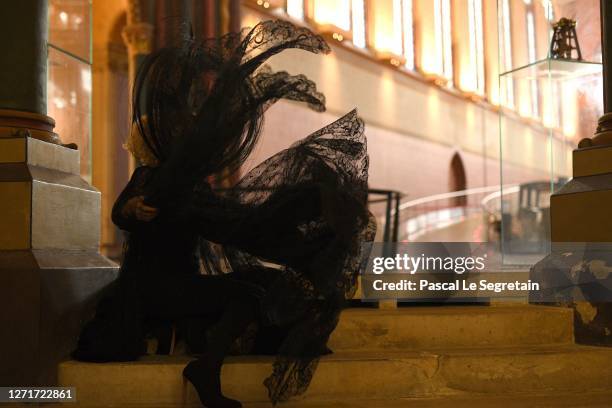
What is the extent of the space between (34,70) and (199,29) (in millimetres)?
4627

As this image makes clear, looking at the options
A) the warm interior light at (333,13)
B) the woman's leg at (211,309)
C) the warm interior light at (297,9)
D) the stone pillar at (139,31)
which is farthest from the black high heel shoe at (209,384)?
the warm interior light at (333,13)

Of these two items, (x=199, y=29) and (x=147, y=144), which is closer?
(x=147, y=144)

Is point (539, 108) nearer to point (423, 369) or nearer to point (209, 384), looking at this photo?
point (423, 369)

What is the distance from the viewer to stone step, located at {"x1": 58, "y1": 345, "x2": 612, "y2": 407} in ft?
9.71

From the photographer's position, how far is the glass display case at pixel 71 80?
3855mm

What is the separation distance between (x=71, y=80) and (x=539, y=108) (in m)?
3.29

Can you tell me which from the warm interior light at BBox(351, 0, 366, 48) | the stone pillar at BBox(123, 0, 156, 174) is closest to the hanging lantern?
the stone pillar at BBox(123, 0, 156, 174)

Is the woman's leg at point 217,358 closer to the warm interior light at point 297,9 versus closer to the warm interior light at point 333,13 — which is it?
the warm interior light at point 297,9

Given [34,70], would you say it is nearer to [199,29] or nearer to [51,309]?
[51,309]

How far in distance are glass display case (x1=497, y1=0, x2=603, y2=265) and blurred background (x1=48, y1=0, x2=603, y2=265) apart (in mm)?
13

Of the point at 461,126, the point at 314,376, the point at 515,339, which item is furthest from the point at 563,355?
the point at 461,126

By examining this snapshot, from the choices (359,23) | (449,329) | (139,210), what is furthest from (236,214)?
(359,23)

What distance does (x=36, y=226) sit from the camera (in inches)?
119

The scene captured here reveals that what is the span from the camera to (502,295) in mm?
4070
